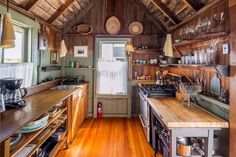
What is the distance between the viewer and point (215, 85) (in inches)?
110

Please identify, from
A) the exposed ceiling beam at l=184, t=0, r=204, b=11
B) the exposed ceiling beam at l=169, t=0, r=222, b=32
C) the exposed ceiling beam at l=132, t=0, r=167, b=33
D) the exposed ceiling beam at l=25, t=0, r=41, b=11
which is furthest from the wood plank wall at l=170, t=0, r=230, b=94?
the exposed ceiling beam at l=25, t=0, r=41, b=11

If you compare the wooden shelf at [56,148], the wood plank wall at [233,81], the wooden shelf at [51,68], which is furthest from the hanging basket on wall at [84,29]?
the wood plank wall at [233,81]

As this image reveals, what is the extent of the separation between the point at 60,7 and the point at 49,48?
94 centimetres

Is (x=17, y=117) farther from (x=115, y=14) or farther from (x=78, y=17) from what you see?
(x=115, y=14)

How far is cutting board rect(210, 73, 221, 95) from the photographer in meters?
2.71

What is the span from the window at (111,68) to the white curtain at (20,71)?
98.4 inches

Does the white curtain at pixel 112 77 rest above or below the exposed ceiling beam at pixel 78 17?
below

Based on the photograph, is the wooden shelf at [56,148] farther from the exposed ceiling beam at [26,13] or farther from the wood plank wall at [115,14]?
the wood plank wall at [115,14]

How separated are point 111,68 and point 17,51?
2.94 metres

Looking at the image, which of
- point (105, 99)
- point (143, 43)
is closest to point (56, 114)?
point (105, 99)

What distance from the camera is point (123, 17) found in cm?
622

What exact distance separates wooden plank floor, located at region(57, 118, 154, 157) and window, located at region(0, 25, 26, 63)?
5.46ft

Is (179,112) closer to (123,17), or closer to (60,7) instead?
(60,7)

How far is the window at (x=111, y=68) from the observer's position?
634 centimetres
